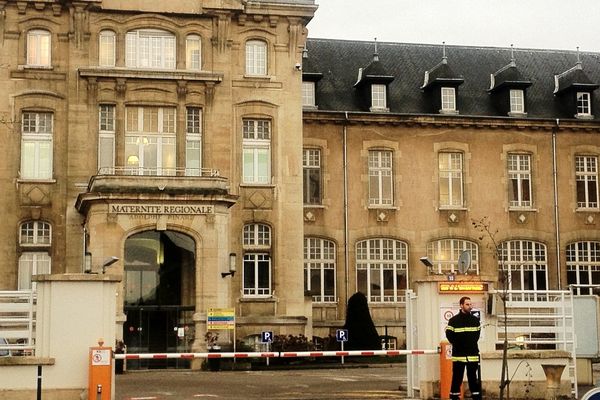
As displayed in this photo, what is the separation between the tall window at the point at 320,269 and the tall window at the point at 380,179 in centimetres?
280

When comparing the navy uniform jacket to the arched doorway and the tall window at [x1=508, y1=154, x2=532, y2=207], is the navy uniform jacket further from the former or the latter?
the tall window at [x1=508, y1=154, x2=532, y2=207]

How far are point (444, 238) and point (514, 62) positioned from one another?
9.28m

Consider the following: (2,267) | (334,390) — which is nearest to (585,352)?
(334,390)

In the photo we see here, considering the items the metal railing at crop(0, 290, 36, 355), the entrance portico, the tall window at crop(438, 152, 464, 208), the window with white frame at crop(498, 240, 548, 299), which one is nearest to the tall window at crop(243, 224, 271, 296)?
the entrance portico

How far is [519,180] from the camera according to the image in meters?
46.8

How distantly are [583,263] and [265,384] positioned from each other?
2509 cm

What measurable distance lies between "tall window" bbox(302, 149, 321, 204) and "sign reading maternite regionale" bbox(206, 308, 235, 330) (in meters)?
10.0

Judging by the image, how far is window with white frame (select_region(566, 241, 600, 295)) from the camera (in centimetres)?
4659

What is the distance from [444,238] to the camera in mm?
45625

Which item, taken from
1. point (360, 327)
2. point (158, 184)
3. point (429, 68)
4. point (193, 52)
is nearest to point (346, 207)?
point (360, 327)

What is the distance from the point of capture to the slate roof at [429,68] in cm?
4688

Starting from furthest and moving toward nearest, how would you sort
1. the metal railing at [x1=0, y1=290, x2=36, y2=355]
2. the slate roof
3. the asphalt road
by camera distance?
1. the slate roof
2. the asphalt road
3. the metal railing at [x1=0, y1=290, x2=36, y2=355]

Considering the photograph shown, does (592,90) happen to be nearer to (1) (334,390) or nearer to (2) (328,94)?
(2) (328,94)

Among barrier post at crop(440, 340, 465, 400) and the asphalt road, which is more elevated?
barrier post at crop(440, 340, 465, 400)
